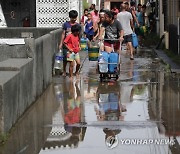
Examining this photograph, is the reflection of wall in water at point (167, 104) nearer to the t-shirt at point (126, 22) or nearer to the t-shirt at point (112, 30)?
the t-shirt at point (112, 30)

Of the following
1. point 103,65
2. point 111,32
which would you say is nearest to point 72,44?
point 111,32

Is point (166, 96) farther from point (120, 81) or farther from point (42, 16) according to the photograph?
point (42, 16)

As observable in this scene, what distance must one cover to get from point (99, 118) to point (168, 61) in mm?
7667

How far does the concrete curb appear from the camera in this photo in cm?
1449

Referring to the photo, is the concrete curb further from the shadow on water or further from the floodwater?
the shadow on water

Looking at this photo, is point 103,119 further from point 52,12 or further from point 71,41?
point 52,12

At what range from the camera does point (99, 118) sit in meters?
9.08

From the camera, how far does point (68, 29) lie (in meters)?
14.2

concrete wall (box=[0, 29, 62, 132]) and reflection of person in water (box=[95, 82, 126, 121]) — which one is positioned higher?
concrete wall (box=[0, 29, 62, 132])

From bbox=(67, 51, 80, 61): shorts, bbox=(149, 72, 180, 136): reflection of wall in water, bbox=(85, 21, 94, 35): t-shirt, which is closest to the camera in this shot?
bbox=(149, 72, 180, 136): reflection of wall in water

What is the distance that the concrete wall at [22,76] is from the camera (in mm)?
7848

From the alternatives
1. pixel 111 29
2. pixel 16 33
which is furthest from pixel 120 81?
pixel 16 33

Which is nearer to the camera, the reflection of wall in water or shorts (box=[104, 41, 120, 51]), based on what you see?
the reflection of wall in water

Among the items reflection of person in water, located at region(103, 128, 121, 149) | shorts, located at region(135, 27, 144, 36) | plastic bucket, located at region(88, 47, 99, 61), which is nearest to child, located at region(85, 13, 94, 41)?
shorts, located at region(135, 27, 144, 36)
